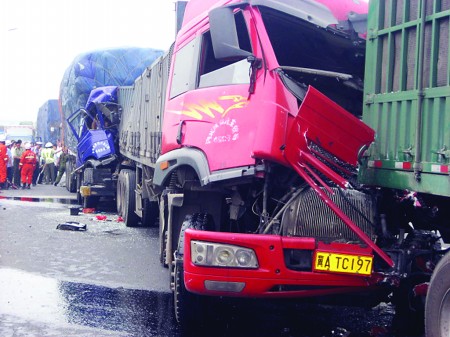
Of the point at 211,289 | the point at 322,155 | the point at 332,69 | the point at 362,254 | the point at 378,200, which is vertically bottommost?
the point at 211,289

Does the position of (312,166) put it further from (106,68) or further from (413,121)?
(106,68)

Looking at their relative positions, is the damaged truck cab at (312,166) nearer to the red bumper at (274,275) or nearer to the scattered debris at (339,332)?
the red bumper at (274,275)

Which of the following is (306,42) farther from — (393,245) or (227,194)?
(393,245)

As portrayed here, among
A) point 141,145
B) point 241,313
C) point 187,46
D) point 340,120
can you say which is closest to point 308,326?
point 241,313

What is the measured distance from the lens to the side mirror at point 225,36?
4.96 meters

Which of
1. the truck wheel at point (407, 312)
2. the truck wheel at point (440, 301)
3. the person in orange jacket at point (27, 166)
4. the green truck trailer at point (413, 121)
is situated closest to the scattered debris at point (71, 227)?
the truck wheel at point (407, 312)

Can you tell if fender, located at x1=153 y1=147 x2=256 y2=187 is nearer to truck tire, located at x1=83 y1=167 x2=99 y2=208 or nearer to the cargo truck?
the cargo truck

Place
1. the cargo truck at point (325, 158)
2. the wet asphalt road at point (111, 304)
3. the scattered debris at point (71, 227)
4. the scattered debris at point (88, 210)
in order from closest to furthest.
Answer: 1. the cargo truck at point (325, 158)
2. the wet asphalt road at point (111, 304)
3. the scattered debris at point (71, 227)
4. the scattered debris at point (88, 210)

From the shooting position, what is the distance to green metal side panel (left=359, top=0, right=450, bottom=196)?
398cm

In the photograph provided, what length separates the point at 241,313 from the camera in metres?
6.55

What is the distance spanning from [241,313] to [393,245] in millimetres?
2241

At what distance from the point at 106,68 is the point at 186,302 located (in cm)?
1422

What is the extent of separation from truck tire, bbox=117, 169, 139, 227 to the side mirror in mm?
7965

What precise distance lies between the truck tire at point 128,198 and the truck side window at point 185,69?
608 cm
